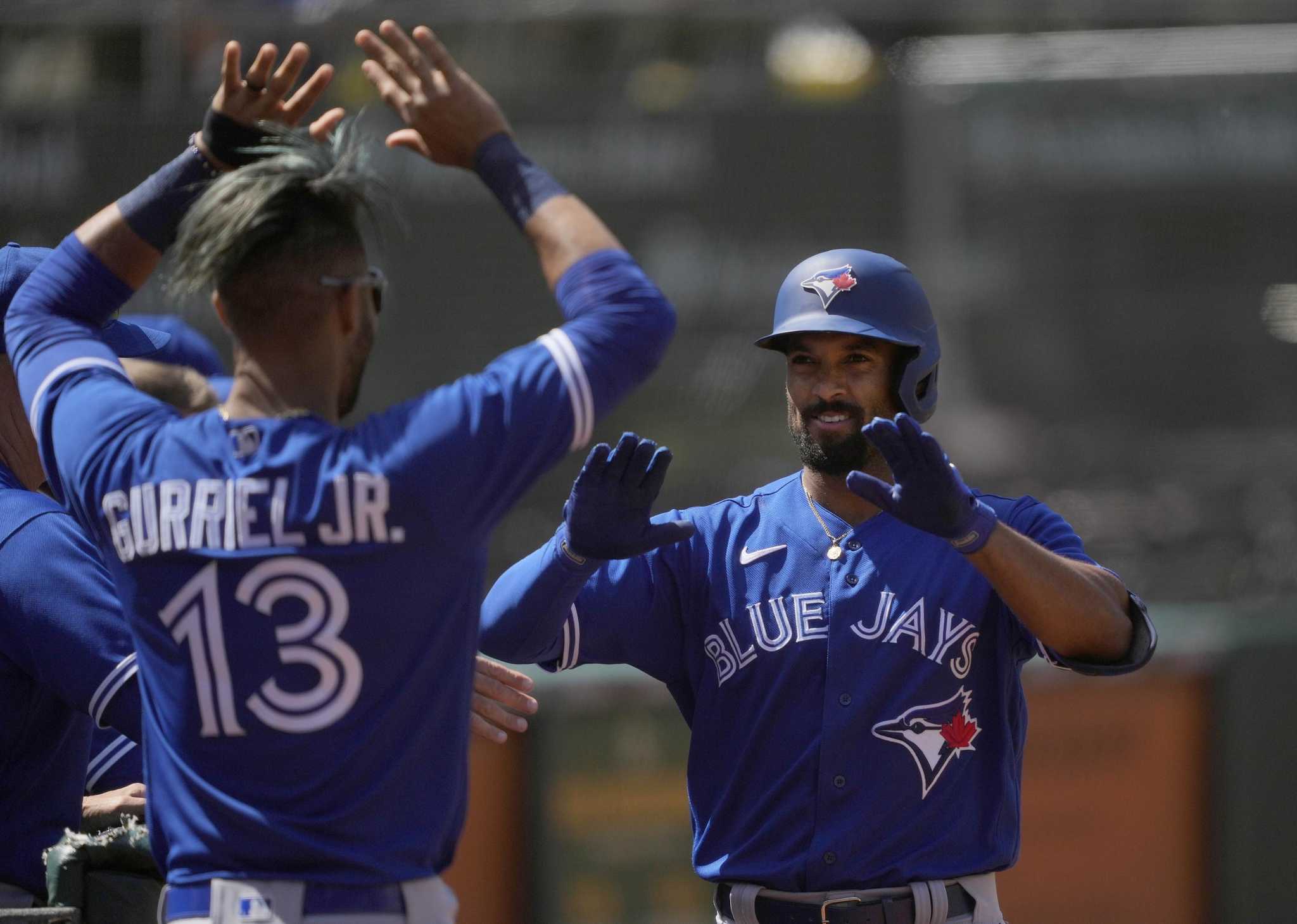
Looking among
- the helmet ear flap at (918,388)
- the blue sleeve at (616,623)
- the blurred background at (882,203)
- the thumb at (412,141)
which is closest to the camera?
the thumb at (412,141)

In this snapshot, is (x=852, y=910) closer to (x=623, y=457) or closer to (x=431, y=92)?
(x=623, y=457)

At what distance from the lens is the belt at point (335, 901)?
2107 millimetres

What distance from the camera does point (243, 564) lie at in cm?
213

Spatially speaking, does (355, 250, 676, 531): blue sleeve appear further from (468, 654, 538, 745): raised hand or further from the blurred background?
the blurred background

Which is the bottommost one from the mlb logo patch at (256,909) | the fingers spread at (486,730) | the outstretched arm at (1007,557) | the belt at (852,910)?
the belt at (852,910)

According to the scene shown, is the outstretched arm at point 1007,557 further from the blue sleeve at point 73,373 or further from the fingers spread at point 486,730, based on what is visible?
the blue sleeve at point 73,373

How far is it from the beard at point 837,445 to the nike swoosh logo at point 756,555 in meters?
0.17

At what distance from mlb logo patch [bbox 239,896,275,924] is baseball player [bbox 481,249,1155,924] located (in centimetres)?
87

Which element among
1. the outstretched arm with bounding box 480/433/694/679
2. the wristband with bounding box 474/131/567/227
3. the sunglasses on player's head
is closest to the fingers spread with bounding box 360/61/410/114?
the wristband with bounding box 474/131/567/227

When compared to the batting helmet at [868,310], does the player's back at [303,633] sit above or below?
below

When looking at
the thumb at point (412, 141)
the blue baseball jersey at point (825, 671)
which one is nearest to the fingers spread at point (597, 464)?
the blue baseball jersey at point (825, 671)

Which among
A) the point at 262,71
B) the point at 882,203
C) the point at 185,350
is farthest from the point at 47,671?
the point at 882,203

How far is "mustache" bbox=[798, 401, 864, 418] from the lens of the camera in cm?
319

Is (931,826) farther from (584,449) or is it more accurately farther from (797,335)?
(584,449)
